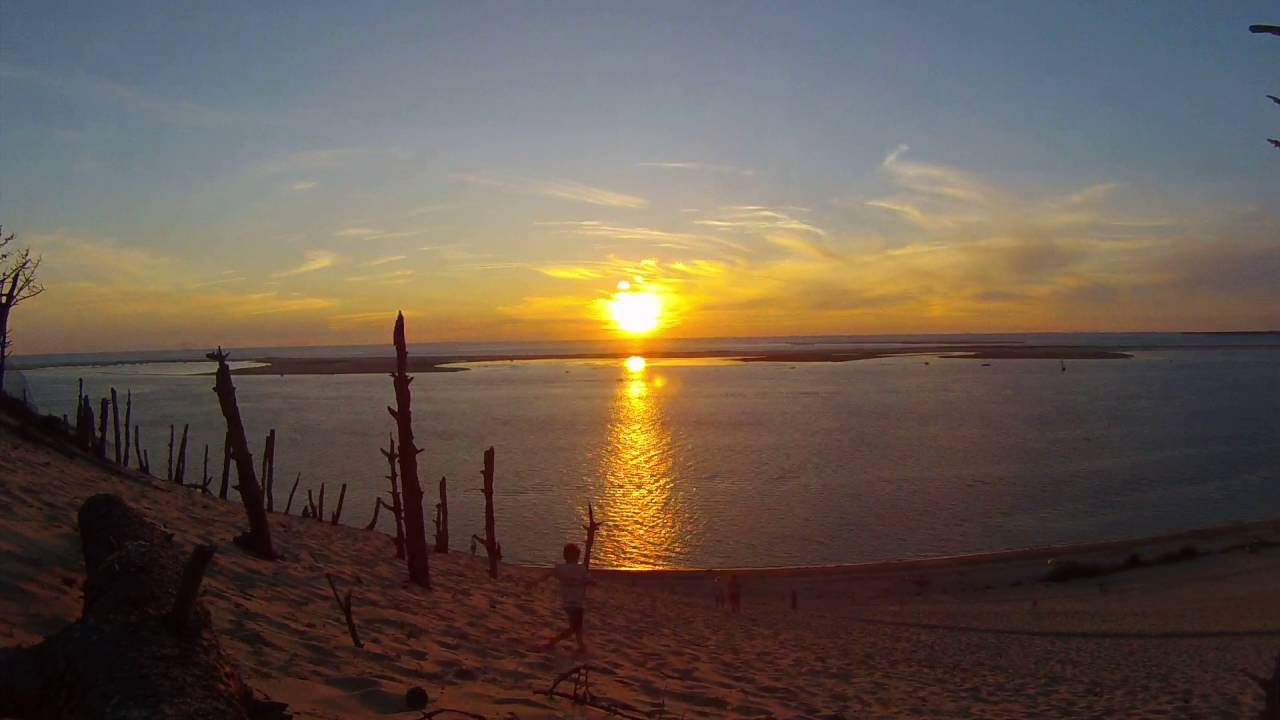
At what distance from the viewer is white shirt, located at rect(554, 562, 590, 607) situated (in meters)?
10.3

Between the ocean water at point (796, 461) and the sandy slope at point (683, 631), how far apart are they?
5961mm

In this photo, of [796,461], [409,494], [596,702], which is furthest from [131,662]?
[796,461]

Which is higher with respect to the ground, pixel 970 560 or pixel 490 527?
pixel 490 527

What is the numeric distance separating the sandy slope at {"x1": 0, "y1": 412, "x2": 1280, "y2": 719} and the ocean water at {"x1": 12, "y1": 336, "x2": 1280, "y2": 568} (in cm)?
596

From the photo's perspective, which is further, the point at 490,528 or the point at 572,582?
the point at 490,528

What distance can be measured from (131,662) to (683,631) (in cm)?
1097

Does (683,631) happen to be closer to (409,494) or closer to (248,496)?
(409,494)

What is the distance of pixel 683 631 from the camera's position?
46.7 ft

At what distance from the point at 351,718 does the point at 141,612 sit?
6.41 feet

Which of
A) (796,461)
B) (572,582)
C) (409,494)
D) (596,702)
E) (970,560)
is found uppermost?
(409,494)

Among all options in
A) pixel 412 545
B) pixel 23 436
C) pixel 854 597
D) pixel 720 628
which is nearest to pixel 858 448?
pixel 854 597

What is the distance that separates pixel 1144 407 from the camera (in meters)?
61.4

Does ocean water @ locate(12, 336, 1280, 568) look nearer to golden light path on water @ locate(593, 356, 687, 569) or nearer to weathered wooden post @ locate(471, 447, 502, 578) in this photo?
golden light path on water @ locate(593, 356, 687, 569)

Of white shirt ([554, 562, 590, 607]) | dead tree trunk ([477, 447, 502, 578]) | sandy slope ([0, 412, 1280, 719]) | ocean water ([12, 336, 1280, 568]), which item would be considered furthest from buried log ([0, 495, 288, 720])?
ocean water ([12, 336, 1280, 568])
